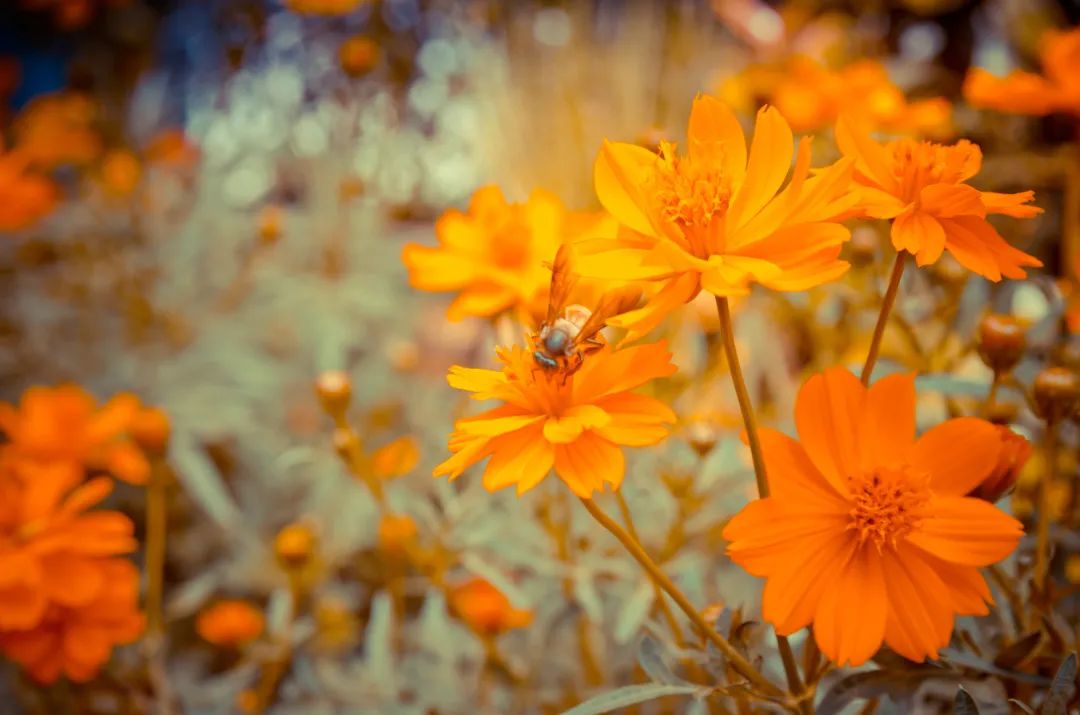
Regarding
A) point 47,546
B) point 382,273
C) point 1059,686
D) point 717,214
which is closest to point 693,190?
point 717,214

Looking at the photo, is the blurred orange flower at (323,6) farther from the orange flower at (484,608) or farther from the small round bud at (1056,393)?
the small round bud at (1056,393)

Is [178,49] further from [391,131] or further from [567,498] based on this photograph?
[567,498]

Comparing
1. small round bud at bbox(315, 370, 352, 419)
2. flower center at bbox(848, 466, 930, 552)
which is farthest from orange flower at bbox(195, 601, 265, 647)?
flower center at bbox(848, 466, 930, 552)

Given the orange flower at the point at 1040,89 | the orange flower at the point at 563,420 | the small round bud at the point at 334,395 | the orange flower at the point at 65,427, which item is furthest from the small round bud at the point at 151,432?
the orange flower at the point at 1040,89

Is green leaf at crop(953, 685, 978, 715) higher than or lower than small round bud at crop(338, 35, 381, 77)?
lower

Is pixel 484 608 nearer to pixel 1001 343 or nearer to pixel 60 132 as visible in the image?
pixel 1001 343

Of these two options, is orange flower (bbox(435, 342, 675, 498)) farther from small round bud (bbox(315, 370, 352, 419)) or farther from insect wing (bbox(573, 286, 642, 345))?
small round bud (bbox(315, 370, 352, 419))

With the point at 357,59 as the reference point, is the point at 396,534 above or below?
below

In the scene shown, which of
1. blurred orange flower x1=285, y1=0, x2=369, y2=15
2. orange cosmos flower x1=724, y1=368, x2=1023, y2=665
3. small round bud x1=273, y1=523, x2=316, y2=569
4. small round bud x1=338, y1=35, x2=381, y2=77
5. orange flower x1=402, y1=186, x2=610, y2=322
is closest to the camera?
orange cosmos flower x1=724, y1=368, x2=1023, y2=665
